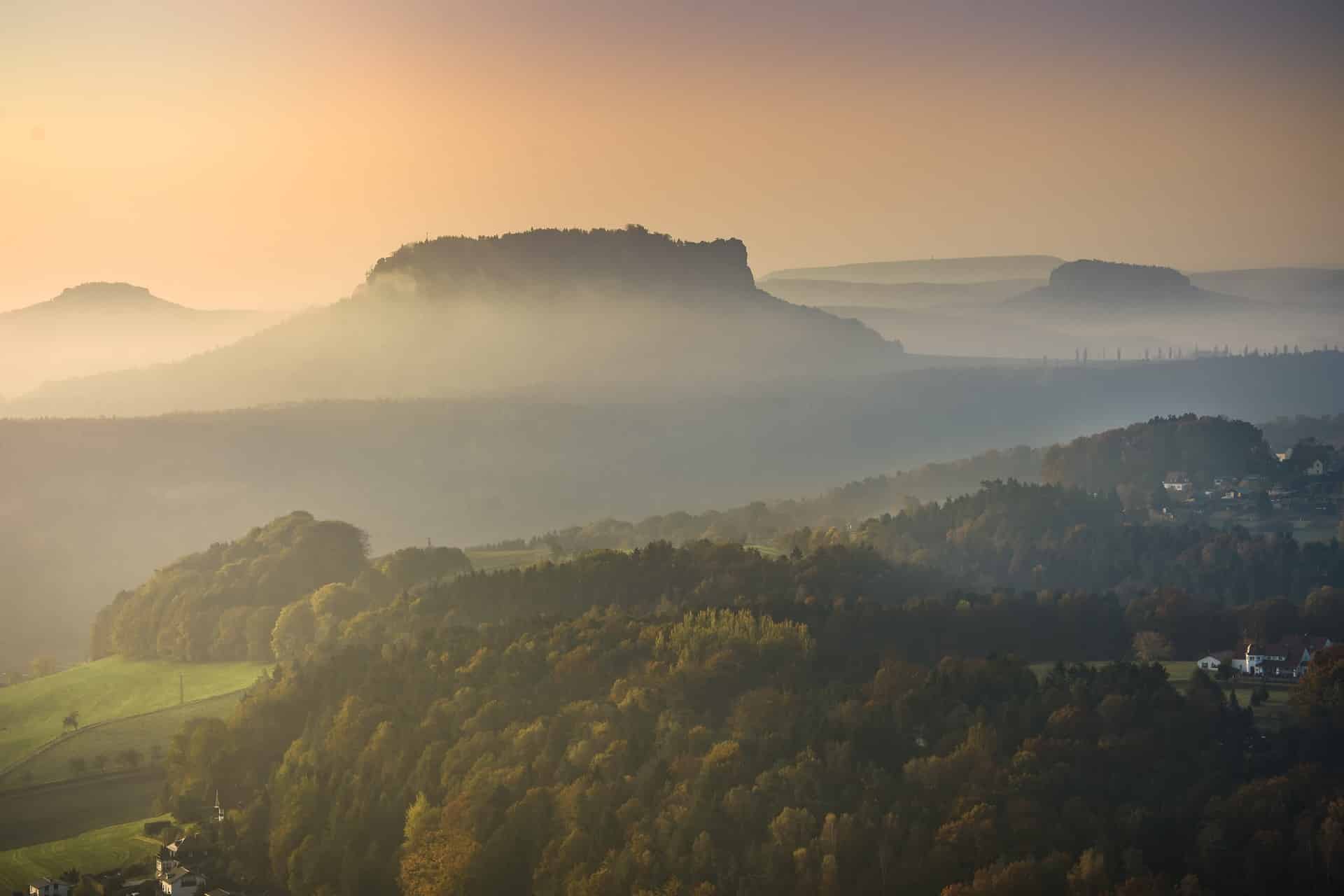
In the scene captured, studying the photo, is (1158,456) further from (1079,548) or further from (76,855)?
(76,855)

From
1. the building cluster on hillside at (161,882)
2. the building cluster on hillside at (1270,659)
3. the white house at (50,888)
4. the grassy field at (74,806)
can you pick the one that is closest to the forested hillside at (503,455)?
the grassy field at (74,806)

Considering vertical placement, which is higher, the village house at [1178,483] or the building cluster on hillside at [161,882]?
the village house at [1178,483]

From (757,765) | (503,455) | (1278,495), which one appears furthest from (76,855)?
(503,455)

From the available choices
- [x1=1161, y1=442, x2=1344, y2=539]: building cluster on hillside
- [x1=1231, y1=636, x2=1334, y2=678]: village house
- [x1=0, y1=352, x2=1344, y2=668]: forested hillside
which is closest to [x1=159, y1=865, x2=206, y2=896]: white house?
[x1=1231, y1=636, x2=1334, y2=678]: village house

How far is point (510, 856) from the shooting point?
3319 centimetres

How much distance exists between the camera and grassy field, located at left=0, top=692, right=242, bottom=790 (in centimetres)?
4366

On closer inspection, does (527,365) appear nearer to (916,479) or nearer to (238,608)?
(916,479)

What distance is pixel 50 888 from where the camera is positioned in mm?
34594

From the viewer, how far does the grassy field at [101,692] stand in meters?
48.4

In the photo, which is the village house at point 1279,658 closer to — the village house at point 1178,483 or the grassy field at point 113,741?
the grassy field at point 113,741

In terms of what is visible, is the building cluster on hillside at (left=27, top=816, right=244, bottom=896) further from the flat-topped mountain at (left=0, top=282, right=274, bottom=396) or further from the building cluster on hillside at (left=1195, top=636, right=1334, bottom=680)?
the flat-topped mountain at (left=0, top=282, right=274, bottom=396)

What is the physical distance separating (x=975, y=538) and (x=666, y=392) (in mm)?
90792

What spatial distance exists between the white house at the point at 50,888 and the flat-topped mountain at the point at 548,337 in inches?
4554

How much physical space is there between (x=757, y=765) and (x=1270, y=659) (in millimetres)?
16663
